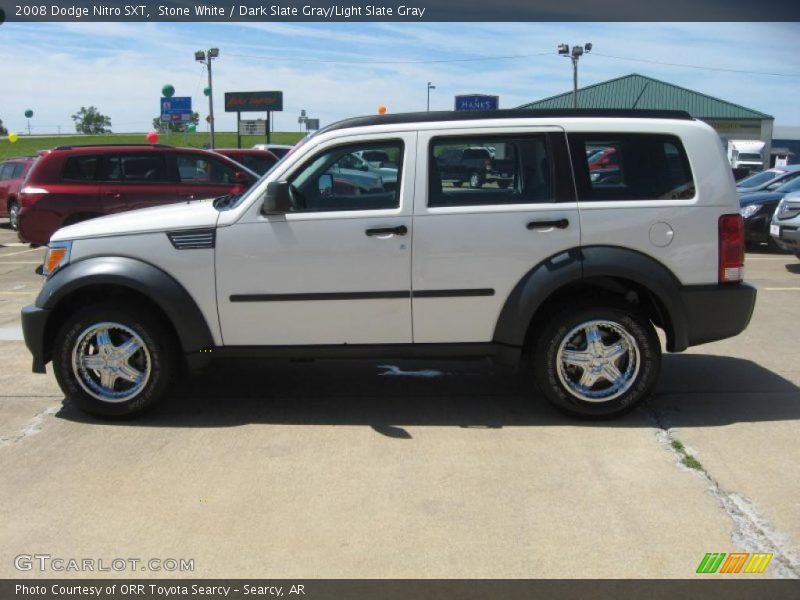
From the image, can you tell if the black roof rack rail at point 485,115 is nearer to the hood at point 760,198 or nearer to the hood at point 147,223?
the hood at point 147,223

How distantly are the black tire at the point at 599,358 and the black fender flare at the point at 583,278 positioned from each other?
6.6 inches

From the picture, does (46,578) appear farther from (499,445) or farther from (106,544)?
(499,445)

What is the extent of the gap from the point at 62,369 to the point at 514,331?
2.93 metres

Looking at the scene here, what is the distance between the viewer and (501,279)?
5000 millimetres

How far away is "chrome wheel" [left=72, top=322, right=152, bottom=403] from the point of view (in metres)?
5.16

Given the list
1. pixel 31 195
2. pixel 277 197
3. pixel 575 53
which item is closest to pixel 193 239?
pixel 277 197

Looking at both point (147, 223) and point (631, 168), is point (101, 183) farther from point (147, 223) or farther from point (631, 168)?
point (631, 168)

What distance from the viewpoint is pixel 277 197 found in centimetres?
492

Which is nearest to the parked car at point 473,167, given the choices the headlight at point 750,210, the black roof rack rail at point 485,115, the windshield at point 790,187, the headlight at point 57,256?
the black roof rack rail at point 485,115

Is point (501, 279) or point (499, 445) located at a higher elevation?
point (501, 279)

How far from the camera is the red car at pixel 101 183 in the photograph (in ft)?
37.2

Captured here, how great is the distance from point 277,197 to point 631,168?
2.26 metres

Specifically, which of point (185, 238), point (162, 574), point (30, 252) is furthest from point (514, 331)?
point (30, 252)

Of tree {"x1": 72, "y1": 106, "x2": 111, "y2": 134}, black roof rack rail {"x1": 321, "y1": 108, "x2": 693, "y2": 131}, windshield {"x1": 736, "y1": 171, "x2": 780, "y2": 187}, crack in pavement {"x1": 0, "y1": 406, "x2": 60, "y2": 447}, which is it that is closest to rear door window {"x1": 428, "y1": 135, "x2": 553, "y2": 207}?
black roof rack rail {"x1": 321, "y1": 108, "x2": 693, "y2": 131}
